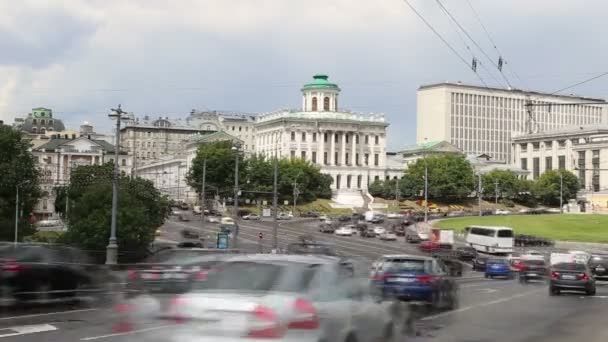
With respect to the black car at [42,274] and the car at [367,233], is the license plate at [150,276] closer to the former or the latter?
the black car at [42,274]

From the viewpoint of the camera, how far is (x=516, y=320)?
21891 mm

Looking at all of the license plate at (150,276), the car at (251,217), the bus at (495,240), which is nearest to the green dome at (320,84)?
the car at (251,217)

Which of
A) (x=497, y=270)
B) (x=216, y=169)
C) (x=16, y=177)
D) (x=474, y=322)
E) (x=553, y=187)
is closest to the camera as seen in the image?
(x=474, y=322)

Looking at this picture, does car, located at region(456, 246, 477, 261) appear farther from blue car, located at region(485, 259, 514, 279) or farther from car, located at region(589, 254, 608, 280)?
car, located at region(589, 254, 608, 280)

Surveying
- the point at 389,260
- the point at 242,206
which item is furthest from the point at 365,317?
the point at 242,206

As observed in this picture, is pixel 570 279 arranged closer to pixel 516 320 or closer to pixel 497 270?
pixel 516 320

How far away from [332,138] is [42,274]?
169 meters

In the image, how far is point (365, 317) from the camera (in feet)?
39.9

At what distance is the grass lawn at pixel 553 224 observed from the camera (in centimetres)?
11098

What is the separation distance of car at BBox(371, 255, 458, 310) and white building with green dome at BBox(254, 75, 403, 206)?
6182 inches

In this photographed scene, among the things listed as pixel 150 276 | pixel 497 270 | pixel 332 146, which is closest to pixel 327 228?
pixel 497 270

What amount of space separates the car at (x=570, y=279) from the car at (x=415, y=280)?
11204 millimetres

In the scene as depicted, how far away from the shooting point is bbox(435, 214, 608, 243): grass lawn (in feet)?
364

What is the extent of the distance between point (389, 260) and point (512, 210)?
5837 inches
